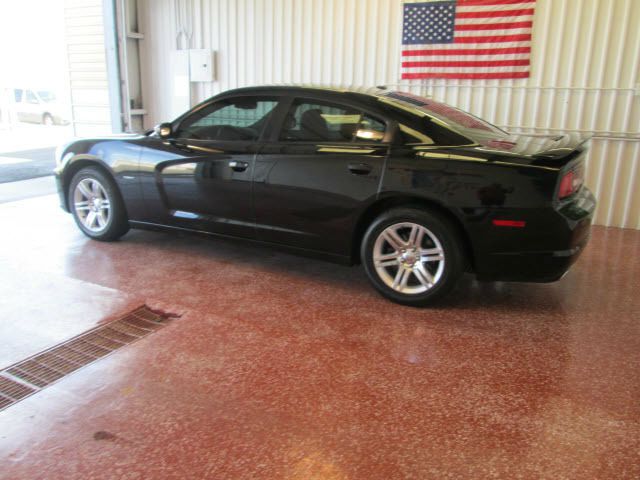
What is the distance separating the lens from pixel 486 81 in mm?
6590

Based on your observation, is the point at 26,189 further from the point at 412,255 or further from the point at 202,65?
the point at 412,255

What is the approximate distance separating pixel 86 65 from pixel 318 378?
1013 centimetres

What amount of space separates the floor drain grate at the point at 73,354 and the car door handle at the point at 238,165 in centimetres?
131

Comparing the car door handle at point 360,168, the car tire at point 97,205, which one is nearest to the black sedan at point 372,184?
the car door handle at point 360,168

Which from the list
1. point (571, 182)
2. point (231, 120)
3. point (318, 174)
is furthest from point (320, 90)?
point (571, 182)

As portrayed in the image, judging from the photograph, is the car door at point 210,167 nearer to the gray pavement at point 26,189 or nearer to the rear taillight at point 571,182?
the rear taillight at point 571,182

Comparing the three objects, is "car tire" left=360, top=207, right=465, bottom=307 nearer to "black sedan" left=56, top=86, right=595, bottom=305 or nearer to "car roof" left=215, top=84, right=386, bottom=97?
"black sedan" left=56, top=86, right=595, bottom=305

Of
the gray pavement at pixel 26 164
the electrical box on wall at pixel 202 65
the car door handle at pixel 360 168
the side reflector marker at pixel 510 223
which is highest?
the electrical box on wall at pixel 202 65

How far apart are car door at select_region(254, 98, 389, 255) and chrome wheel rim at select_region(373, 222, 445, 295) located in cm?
28

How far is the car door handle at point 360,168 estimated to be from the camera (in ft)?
12.3

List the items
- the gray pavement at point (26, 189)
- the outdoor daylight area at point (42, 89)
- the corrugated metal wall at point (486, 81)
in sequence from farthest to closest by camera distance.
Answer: the outdoor daylight area at point (42, 89) < the gray pavement at point (26, 189) < the corrugated metal wall at point (486, 81)

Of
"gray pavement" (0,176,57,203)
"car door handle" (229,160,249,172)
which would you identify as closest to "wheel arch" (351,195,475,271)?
"car door handle" (229,160,249,172)

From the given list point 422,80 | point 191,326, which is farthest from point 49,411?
point 422,80

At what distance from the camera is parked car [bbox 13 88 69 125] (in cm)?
1575
